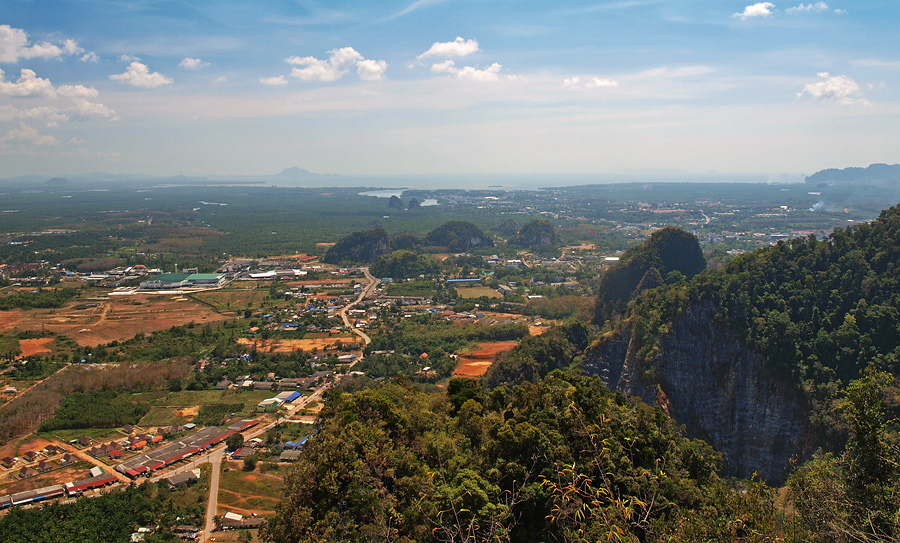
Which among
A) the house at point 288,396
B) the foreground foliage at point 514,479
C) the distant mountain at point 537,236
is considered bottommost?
the house at point 288,396

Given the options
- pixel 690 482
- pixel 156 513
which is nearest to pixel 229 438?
pixel 156 513

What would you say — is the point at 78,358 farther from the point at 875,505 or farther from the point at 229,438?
the point at 875,505

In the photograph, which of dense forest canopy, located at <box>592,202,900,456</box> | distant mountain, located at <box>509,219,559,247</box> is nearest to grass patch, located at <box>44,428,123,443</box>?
dense forest canopy, located at <box>592,202,900,456</box>

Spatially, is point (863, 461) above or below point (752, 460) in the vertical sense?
above

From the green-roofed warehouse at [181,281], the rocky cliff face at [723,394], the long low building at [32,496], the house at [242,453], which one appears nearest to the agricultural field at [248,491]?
the house at [242,453]

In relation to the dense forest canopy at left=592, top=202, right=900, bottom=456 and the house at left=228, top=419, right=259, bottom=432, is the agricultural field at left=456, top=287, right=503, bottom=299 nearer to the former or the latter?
the dense forest canopy at left=592, top=202, right=900, bottom=456

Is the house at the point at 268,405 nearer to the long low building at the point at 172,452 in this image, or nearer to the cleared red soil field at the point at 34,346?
the long low building at the point at 172,452
